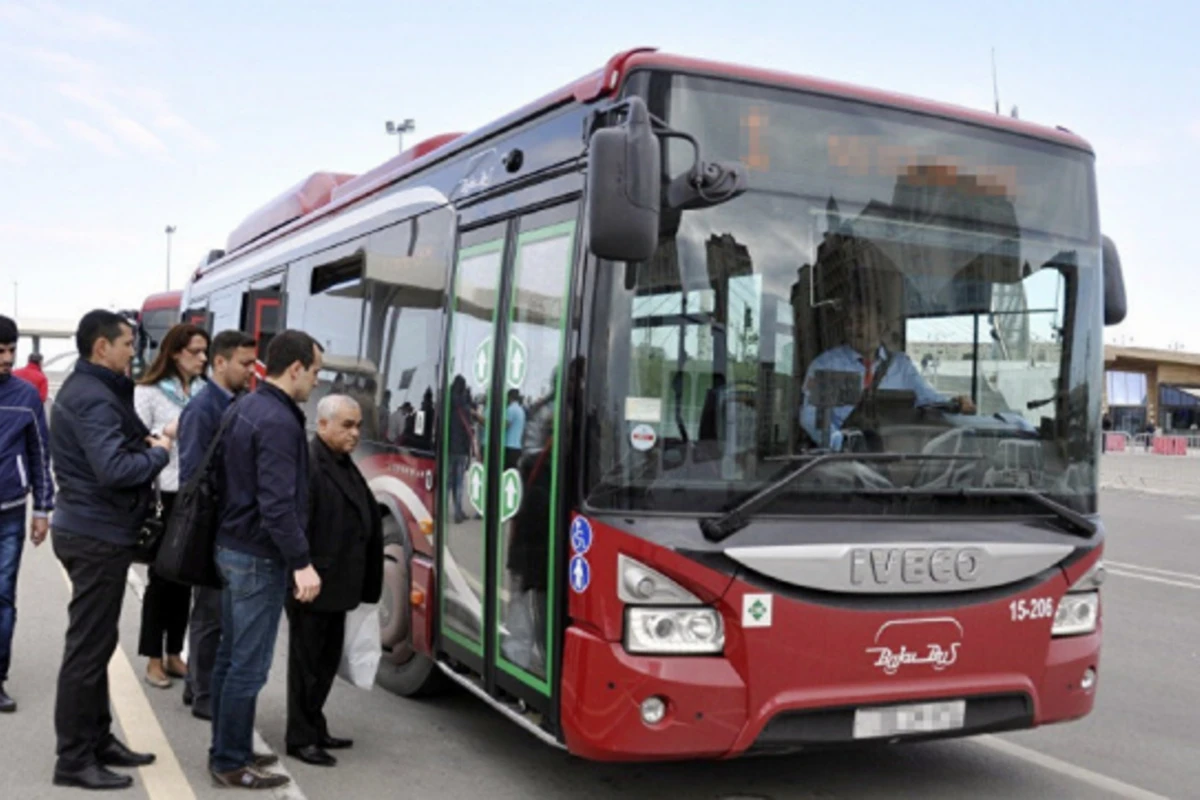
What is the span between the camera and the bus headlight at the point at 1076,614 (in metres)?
4.73

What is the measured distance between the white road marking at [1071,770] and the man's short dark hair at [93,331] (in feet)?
14.6

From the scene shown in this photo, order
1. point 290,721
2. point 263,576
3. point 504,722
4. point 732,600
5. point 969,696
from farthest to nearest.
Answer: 1. point 504,722
2. point 290,721
3. point 263,576
4. point 969,696
5. point 732,600

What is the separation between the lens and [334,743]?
547 centimetres

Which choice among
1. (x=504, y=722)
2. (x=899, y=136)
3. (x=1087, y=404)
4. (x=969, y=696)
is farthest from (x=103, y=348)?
(x=1087, y=404)

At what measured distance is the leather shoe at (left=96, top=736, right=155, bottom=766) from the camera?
5117 millimetres

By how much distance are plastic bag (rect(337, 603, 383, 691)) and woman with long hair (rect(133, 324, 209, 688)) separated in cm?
141

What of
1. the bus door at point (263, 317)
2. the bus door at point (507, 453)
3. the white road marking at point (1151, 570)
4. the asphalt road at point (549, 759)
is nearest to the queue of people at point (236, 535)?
the asphalt road at point (549, 759)

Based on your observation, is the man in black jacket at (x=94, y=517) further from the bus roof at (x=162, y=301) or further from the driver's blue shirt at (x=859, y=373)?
the bus roof at (x=162, y=301)

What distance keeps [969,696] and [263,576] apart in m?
2.81

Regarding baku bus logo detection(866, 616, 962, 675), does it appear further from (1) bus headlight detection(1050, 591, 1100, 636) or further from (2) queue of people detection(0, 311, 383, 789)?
(2) queue of people detection(0, 311, 383, 789)

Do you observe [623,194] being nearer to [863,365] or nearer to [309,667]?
[863,365]

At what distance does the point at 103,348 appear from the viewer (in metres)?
5.04

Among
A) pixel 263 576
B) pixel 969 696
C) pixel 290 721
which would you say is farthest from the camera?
pixel 290 721

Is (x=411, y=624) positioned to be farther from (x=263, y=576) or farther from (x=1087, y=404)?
(x=1087, y=404)
